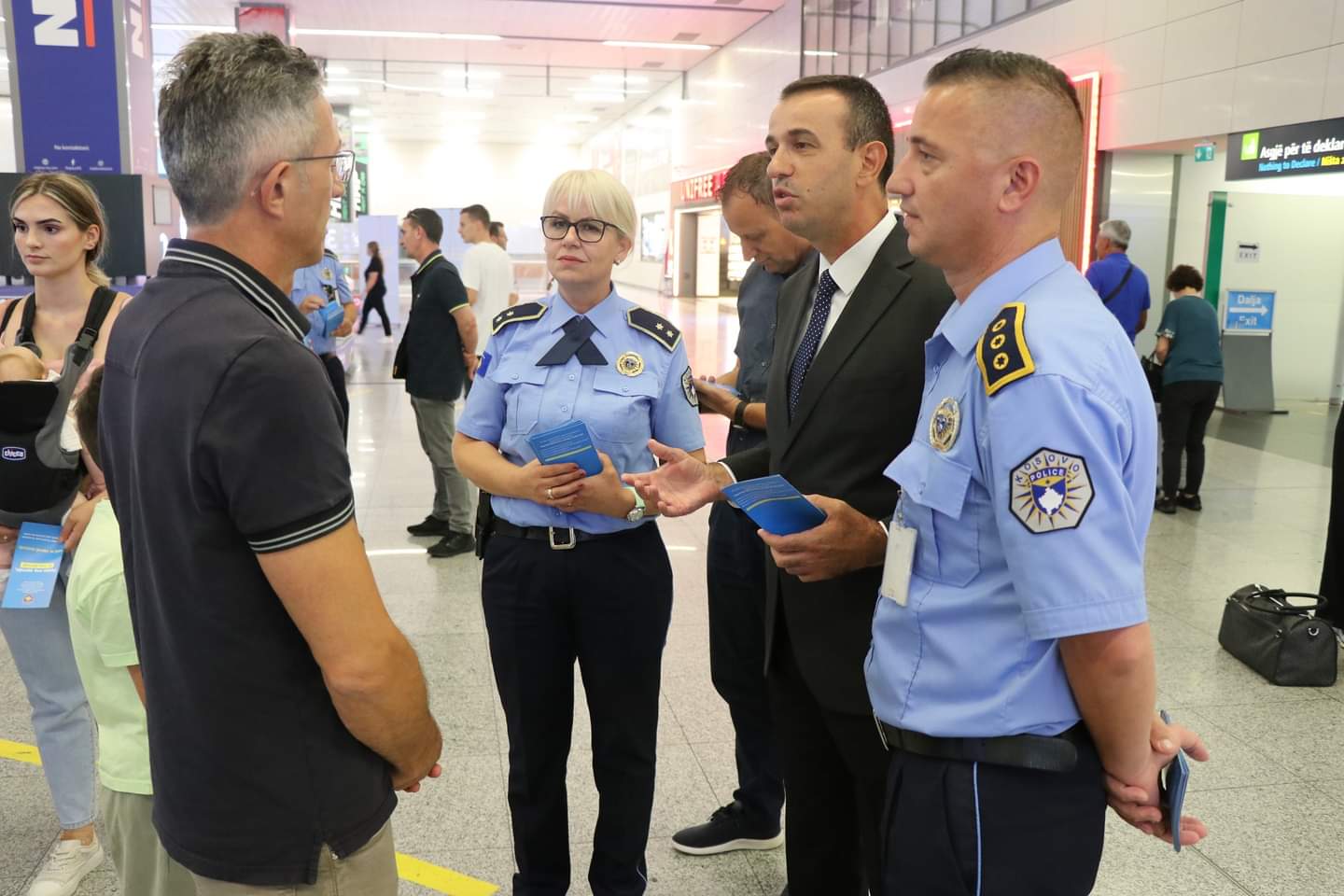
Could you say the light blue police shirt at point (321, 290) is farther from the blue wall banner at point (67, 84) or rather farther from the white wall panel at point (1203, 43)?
the white wall panel at point (1203, 43)

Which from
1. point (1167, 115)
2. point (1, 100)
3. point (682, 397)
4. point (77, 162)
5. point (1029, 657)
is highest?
point (1, 100)

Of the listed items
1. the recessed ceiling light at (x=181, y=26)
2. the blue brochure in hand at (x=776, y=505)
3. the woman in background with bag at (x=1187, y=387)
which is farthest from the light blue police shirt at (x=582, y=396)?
the recessed ceiling light at (x=181, y=26)

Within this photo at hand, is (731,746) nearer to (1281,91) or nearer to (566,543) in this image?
(566,543)

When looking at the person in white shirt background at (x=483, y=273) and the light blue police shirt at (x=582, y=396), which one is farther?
the person in white shirt background at (x=483, y=273)

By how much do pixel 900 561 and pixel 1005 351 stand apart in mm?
326

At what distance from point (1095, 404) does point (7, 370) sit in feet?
7.91

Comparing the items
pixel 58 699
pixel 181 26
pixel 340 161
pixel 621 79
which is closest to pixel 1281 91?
pixel 340 161

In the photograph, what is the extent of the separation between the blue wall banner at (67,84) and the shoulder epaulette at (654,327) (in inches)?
160

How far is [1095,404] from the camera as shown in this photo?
3.89ft

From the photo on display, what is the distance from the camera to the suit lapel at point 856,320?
5.77ft

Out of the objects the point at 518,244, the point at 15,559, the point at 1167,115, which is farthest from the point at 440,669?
the point at 518,244

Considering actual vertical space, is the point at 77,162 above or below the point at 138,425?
above

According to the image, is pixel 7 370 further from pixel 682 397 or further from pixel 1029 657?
pixel 1029 657

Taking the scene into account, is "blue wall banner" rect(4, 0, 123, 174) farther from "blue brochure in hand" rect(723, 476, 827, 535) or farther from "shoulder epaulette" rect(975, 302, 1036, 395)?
"shoulder epaulette" rect(975, 302, 1036, 395)
